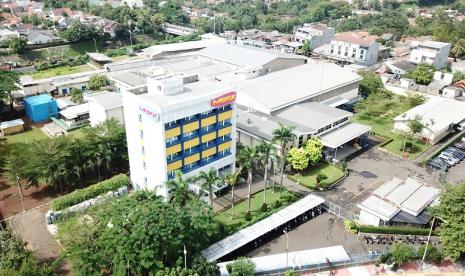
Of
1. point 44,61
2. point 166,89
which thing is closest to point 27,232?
point 166,89

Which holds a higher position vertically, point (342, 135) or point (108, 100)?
point (108, 100)

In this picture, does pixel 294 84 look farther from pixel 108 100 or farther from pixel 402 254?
pixel 402 254

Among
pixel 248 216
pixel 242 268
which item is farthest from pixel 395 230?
pixel 242 268

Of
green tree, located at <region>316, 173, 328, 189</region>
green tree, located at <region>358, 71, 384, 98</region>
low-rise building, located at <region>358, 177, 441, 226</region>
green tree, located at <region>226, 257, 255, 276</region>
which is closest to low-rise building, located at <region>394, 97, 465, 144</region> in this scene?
green tree, located at <region>358, 71, 384, 98</region>

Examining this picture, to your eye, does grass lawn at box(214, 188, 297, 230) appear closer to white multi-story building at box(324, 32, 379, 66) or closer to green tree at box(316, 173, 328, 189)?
green tree at box(316, 173, 328, 189)

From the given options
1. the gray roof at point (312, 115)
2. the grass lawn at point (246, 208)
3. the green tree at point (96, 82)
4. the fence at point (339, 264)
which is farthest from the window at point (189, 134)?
the green tree at point (96, 82)

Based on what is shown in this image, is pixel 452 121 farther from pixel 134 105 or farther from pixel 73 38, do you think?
pixel 73 38

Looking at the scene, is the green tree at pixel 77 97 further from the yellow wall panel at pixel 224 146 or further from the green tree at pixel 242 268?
the green tree at pixel 242 268
